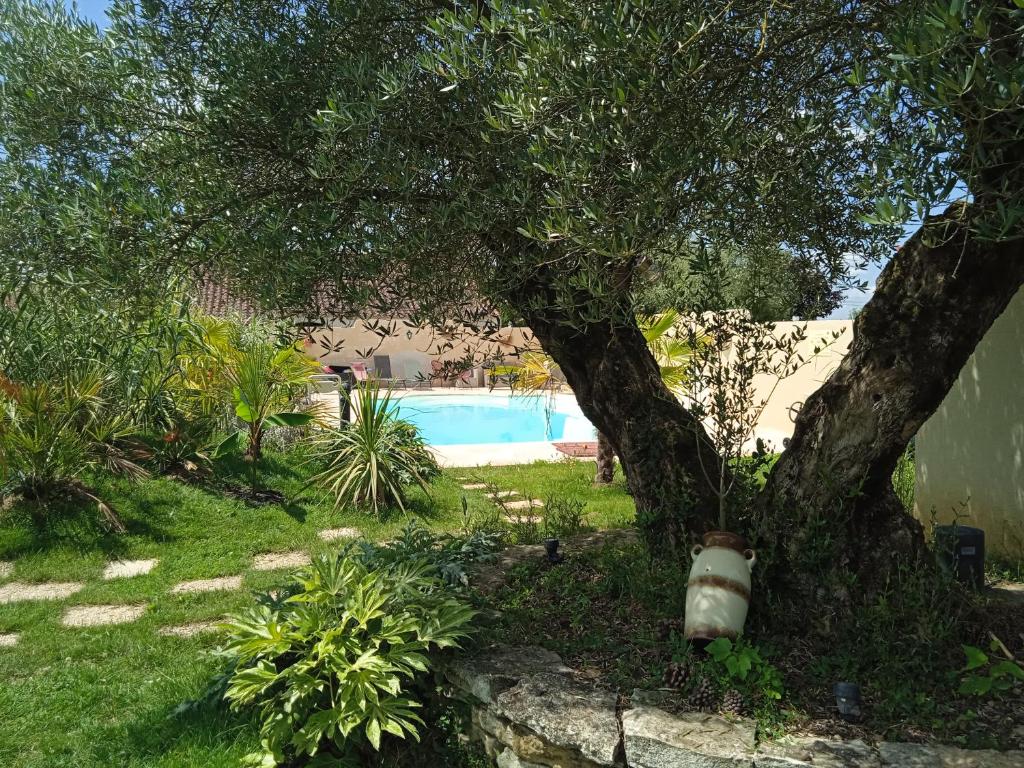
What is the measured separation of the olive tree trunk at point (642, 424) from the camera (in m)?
4.87

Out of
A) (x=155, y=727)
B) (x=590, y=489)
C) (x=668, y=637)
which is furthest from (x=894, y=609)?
(x=590, y=489)

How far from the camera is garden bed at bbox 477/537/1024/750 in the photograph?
11.4 ft

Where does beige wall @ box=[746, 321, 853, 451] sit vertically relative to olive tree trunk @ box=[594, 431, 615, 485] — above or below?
above

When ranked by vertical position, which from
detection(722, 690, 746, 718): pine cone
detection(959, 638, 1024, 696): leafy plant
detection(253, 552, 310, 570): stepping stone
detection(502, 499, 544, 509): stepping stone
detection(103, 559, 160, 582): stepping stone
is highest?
detection(502, 499, 544, 509): stepping stone

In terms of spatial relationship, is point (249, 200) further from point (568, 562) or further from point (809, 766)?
point (809, 766)

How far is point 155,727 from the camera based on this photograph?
4656 millimetres

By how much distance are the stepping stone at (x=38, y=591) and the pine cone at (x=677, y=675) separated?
5.39 metres

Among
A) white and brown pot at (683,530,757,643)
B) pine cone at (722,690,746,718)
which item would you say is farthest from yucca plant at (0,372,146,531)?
pine cone at (722,690,746,718)

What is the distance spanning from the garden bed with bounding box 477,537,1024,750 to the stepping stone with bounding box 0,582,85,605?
414 centimetres

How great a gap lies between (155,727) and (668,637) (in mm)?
2980

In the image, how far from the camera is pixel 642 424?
497cm

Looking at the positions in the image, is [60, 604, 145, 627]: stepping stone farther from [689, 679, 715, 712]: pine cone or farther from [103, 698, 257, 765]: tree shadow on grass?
[689, 679, 715, 712]: pine cone

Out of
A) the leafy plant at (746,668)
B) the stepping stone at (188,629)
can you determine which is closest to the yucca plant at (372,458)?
the stepping stone at (188,629)

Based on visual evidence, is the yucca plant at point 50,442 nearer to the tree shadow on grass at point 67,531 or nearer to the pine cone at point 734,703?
the tree shadow on grass at point 67,531
